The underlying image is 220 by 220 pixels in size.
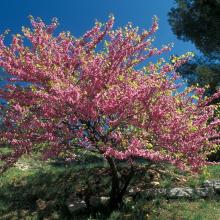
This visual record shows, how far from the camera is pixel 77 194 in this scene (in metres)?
14.9

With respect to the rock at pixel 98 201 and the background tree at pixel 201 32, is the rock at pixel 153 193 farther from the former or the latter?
the background tree at pixel 201 32

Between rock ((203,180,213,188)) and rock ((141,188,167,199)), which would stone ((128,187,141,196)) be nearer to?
rock ((141,188,167,199))

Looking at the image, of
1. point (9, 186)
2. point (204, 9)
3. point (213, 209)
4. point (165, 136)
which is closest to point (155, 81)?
point (165, 136)

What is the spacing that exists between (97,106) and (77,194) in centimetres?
500

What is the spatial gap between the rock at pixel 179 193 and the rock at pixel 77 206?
9.04 ft

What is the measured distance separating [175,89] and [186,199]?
3599 millimetres

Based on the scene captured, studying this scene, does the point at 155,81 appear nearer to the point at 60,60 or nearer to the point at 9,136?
the point at 60,60

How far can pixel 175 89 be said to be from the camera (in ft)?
43.9

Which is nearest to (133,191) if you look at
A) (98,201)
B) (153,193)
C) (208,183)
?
(153,193)

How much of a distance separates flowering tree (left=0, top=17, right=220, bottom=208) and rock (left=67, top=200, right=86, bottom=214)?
8.06 ft

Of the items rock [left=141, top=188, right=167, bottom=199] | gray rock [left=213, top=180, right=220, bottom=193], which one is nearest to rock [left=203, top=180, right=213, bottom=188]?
gray rock [left=213, top=180, right=220, bottom=193]

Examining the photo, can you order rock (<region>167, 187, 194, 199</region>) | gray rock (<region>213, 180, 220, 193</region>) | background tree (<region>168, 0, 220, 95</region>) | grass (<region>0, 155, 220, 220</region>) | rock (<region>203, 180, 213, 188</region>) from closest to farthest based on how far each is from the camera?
grass (<region>0, 155, 220, 220</region>), rock (<region>167, 187, 194, 199</region>), gray rock (<region>213, 180, 220, 193</region>), rock (<region>203, 180, 213, 188</region>), background tree (<region>168, 0, 220, 95</region>)

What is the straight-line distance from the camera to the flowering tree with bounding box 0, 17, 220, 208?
11039 millimetres

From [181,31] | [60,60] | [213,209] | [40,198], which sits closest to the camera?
[60,60]
